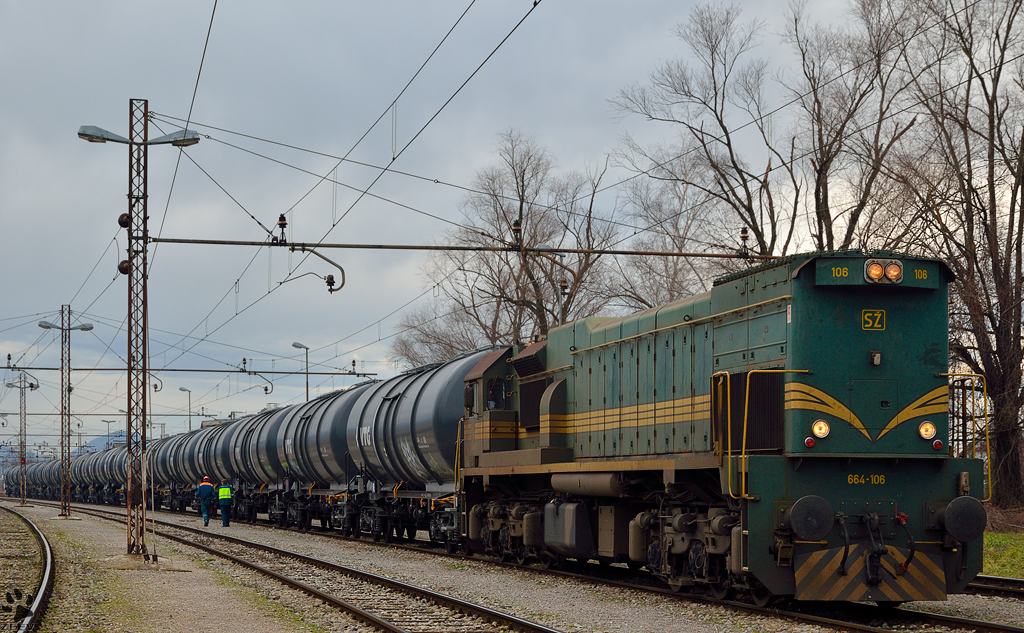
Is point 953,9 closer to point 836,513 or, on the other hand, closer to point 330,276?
point 330,276

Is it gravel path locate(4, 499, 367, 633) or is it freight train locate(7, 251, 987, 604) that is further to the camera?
gravel path locate(4, 499, 367, 633)

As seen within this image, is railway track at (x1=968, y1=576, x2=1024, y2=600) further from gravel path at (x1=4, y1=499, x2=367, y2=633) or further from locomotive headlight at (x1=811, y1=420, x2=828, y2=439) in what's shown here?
gravel path at (x1=4, y1=499, x2=367, y2=633)

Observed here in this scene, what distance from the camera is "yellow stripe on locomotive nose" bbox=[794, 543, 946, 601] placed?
10.0 metres

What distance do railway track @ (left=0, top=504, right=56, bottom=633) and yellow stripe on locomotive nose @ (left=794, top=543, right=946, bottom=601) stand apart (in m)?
7.64

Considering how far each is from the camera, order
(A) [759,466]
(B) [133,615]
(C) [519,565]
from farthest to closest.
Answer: (C) [519,565]
(B) [133,615]
(A) [759,466]

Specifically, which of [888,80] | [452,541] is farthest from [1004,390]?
[452,541]

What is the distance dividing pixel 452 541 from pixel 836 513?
10.7 metres

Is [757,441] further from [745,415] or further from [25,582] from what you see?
[25,582]

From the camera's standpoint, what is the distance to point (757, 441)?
425 inches

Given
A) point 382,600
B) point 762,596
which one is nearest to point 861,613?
point 762,596

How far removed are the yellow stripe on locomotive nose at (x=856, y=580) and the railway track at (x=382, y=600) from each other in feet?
8.47

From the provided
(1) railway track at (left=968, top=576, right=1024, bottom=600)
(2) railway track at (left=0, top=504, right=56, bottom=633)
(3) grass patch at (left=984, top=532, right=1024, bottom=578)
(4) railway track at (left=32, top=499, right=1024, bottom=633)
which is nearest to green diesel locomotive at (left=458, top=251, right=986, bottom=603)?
(4) railway track at (left=32, top=499, right=1024, bottom=633)

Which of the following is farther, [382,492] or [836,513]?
[382,492]

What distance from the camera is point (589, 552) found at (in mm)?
14438
